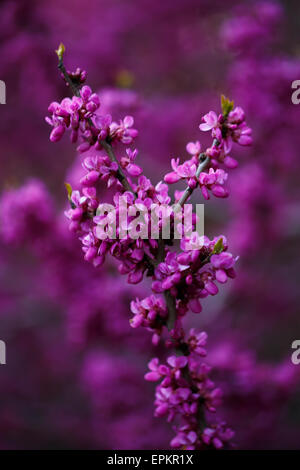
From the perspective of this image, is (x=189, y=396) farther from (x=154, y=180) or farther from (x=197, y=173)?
(x=154, y=180)

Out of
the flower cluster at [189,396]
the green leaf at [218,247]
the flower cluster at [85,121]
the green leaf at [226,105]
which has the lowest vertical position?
the flower cluster at [189,396]

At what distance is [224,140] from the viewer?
0.99 meters

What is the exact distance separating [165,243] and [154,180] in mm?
2296

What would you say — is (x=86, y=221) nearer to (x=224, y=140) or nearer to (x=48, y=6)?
(x=224, y=140)

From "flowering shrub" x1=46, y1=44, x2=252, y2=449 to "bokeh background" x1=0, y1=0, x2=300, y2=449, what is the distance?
729 mm

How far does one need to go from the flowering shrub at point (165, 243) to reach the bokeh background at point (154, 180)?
73 cm

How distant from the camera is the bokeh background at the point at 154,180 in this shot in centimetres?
194

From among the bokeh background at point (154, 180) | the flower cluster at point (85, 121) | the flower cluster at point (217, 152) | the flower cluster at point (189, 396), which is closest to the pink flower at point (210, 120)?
the flower cluster at point (217, 152)

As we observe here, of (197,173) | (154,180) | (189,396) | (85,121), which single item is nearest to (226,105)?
(197,173)

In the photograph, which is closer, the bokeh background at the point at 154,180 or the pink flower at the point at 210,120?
the pink flower at the point at 210,120

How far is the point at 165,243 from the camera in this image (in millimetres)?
967

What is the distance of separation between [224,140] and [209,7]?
210 cm

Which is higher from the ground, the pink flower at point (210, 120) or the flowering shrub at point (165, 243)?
the pink flower at point (210, 120)

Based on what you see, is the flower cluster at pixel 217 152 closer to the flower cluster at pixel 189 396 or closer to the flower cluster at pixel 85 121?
the flower cluster at pixel 85 121
